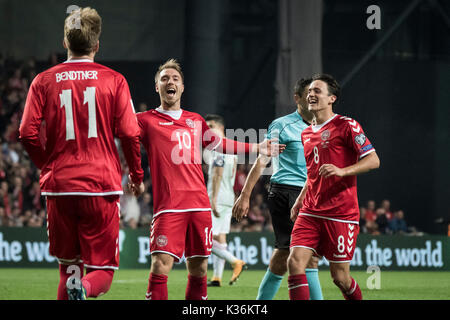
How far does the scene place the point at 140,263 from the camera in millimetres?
14102

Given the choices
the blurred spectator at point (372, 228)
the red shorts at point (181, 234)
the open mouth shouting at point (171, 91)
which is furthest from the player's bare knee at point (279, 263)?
the blurred spectator at point (372, 228)

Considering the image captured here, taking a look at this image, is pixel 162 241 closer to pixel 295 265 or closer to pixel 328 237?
pixel 295 265

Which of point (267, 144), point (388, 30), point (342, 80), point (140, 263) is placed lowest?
point (140, 263)

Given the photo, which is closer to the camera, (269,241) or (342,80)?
(269,241)

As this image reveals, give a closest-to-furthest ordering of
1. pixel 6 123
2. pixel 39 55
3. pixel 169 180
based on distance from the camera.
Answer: pixel 169 180, pixel 6 123, pixel 39 55

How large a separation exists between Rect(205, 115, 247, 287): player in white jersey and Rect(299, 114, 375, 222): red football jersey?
3936 mm

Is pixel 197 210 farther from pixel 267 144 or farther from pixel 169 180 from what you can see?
pixel 267 144

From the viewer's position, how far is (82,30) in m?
4.65

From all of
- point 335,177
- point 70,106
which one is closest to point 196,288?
point 335,177

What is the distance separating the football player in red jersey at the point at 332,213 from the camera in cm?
570

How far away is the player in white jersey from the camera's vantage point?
398 inches

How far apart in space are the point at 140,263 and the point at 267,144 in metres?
8.50

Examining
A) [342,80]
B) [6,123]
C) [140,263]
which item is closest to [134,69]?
[6,123]
